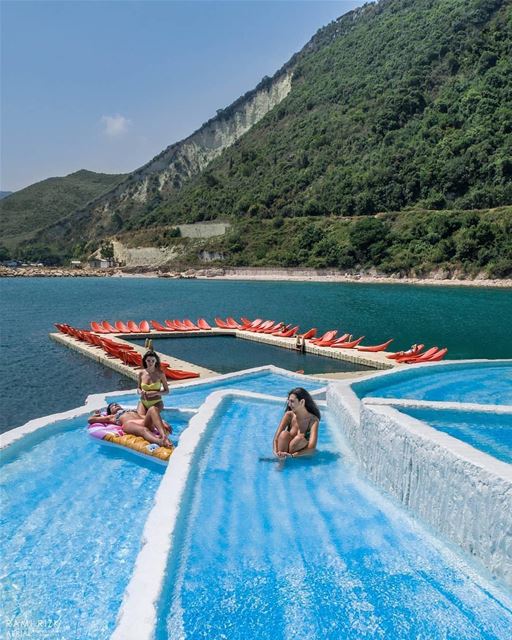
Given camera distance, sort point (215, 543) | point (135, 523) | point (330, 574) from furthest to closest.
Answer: point (135, 523) → point (215, 543) → point (330, 574)

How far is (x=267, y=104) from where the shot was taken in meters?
166

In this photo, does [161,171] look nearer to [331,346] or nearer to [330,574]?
[331,346]

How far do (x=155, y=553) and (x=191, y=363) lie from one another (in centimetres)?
1736

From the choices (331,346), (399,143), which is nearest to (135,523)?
(331,346)

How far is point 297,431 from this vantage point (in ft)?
24.5

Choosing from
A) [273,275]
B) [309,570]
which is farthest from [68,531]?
[273,275]

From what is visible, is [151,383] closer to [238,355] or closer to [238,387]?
[238,387]

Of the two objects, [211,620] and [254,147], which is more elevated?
[254,147]

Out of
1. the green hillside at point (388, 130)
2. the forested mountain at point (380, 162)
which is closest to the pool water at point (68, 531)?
the forested mountain at point (380, 162)

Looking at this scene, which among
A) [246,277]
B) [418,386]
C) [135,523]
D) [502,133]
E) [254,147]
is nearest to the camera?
[135,523]

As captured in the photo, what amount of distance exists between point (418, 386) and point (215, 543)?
9015mm

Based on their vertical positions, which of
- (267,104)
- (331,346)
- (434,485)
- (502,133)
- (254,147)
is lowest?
(331,346)

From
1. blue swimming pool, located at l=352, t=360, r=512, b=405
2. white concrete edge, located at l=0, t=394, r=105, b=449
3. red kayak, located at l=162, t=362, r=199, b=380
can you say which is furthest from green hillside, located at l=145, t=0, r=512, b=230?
white concrete edge, located at l=0, t=394, r=105, b=449

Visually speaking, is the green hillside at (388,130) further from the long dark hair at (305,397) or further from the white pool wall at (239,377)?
the long dark hair at (305,397)
